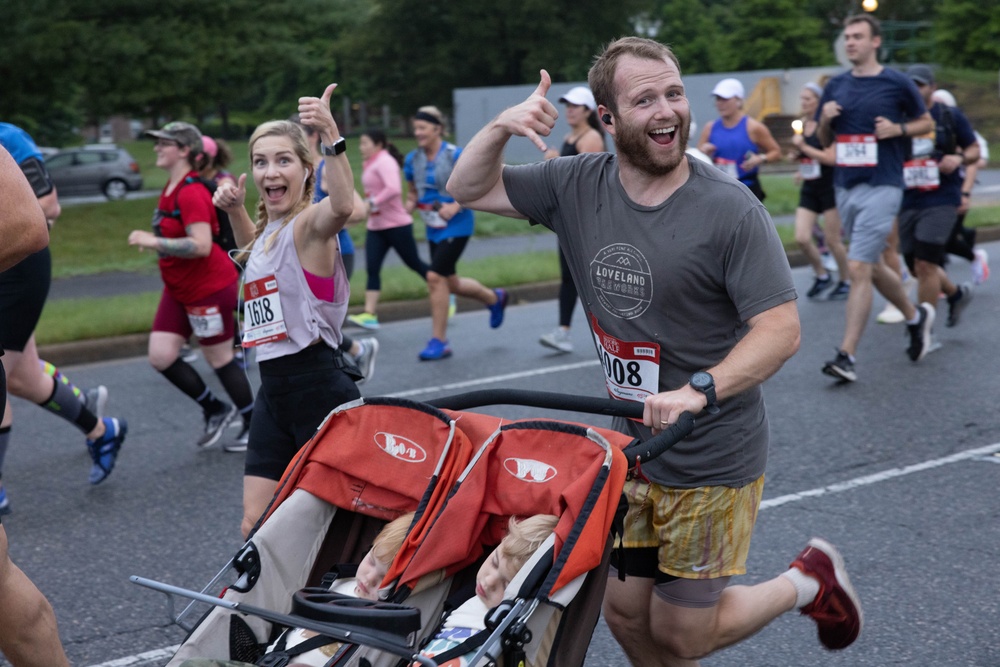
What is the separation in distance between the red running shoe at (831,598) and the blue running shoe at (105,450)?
3.84m

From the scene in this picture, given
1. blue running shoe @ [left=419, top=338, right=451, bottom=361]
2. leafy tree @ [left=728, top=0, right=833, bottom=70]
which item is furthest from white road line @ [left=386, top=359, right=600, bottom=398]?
leafy tree @ [left=728, top=0, right=833, bottom=70]

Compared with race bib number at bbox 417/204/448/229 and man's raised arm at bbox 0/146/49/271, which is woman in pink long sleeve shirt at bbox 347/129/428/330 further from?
man's raised arm at bbox 0/146/49/271

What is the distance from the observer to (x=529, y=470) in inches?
113

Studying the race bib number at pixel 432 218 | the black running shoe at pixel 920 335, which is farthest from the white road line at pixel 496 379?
the black running shoe at pixel 920 335

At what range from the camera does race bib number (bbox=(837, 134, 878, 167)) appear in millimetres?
7590

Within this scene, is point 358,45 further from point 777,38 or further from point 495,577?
point 495,577

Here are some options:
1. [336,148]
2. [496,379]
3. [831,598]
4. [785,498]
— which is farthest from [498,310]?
[831,598]

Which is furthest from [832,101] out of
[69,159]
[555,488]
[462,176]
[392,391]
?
[69,159]

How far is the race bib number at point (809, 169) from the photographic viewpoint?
33.4 feet

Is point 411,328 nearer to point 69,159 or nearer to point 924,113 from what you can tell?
point 924,113

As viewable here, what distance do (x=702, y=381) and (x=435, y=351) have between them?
6371 mm

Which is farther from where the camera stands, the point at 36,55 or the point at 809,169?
the point at 36,55

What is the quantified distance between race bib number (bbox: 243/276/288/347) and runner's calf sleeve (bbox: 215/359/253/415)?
2331 millimetres

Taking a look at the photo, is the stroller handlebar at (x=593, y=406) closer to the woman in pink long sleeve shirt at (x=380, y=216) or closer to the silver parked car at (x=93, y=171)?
the woman in pink long sleeve shirt at (x=380, y=216)
